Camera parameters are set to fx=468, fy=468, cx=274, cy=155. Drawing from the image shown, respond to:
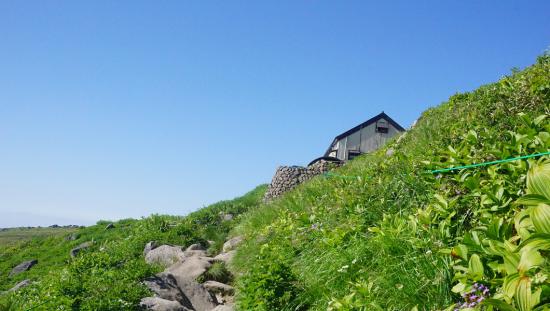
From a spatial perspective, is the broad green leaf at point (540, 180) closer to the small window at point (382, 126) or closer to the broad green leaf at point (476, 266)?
the broad green leaf at point (476, 266)

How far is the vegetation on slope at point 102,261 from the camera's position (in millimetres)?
6789

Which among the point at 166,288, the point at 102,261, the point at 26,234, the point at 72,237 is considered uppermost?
the point at 26,234

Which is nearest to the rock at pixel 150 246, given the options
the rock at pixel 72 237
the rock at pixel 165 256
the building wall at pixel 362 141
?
the rock at pixel 165 256

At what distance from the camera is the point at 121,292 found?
6.97m

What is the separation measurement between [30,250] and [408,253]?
2250 centimetres

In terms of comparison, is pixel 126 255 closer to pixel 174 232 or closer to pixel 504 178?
pixel 174 232

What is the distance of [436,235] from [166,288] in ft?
16.8

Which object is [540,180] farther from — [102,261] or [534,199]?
[102,261]

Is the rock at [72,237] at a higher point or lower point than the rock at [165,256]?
higher

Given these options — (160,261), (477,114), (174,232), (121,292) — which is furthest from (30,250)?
(477,114)

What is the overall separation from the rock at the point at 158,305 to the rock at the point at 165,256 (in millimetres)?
4670

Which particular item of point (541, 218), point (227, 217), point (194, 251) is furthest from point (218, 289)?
point (227, 217)

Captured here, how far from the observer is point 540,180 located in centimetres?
331

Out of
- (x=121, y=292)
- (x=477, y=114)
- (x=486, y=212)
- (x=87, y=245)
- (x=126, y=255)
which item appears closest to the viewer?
(x=486, y=212)
